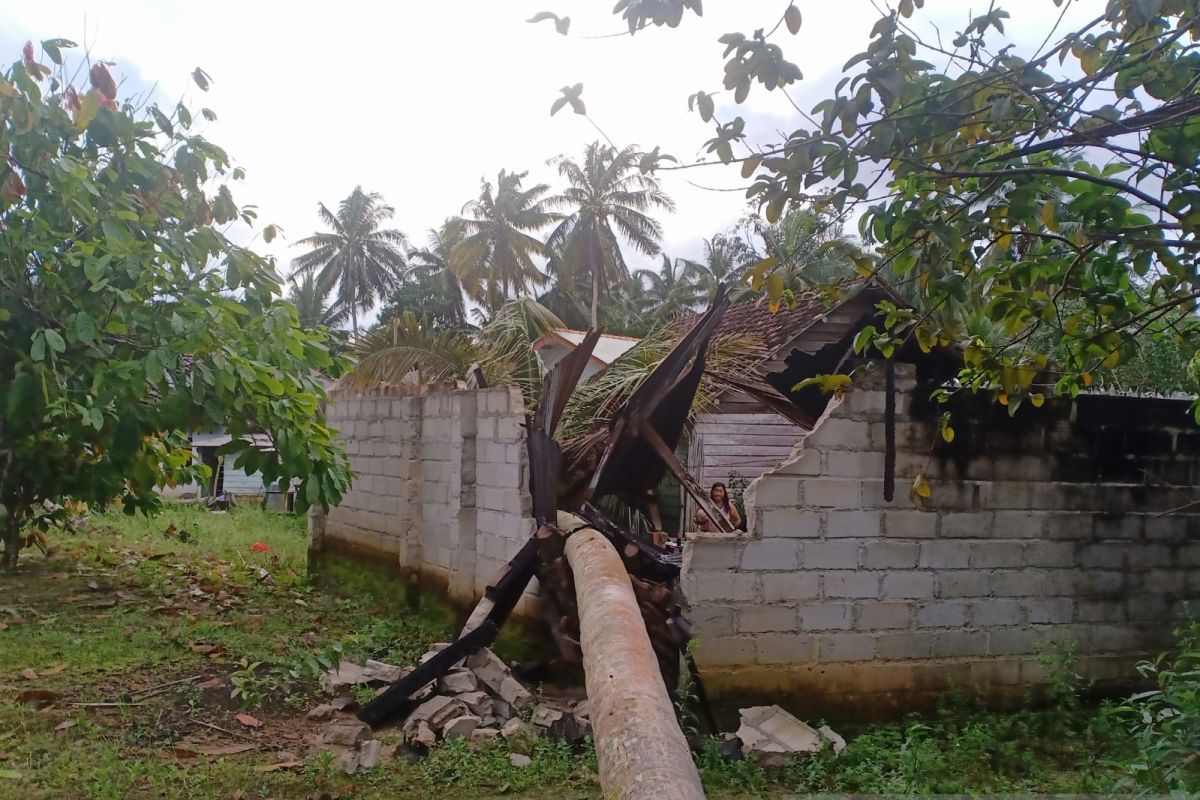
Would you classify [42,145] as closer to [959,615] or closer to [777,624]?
[777,624]

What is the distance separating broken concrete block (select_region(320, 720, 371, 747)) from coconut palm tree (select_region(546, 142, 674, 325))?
28.4 metres

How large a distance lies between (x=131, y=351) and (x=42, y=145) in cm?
98

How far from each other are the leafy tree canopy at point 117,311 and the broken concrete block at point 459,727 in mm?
1414

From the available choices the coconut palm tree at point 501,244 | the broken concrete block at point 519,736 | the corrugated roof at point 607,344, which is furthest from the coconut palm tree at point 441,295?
the broken concrete block at point 519,736

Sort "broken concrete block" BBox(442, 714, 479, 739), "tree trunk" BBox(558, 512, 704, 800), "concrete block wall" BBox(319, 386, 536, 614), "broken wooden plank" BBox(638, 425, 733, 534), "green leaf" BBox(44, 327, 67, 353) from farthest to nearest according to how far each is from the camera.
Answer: "concrete block wall" BBox(319, 386, 536, 614) → "broken wooden plank" BBox(638, 425, 733, 534) → "broken concrete block" BBox(442, 714, 479, 739) → "green leaf" BBox(44, 327, 67, 353) → "tree trunk" BBox(558, 512, 704, 800)

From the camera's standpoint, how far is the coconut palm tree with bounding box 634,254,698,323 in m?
34.9

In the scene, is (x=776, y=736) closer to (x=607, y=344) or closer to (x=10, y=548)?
(x=10, y=548)

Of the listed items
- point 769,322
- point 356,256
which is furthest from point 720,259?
point 769,322

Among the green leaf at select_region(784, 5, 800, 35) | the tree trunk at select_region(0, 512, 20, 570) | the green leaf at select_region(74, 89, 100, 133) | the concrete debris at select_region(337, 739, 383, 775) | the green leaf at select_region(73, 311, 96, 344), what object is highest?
the green leaf at select_region(784, 5, 800, 35)

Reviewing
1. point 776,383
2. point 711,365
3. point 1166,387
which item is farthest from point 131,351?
point 1166,387

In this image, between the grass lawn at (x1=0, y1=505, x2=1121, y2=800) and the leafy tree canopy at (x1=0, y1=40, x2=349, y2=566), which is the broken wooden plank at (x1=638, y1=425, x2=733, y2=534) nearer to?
the grass lawn at (x1=0, y1=505, x2=1121, y2=800)

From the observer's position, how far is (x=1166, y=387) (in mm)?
11086

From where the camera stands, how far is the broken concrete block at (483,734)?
4.84 meters

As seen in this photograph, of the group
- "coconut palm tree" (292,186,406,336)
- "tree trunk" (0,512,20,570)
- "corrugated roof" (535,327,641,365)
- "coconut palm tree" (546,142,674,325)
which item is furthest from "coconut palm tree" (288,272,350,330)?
"tree trunk" (0,512,20,570)
